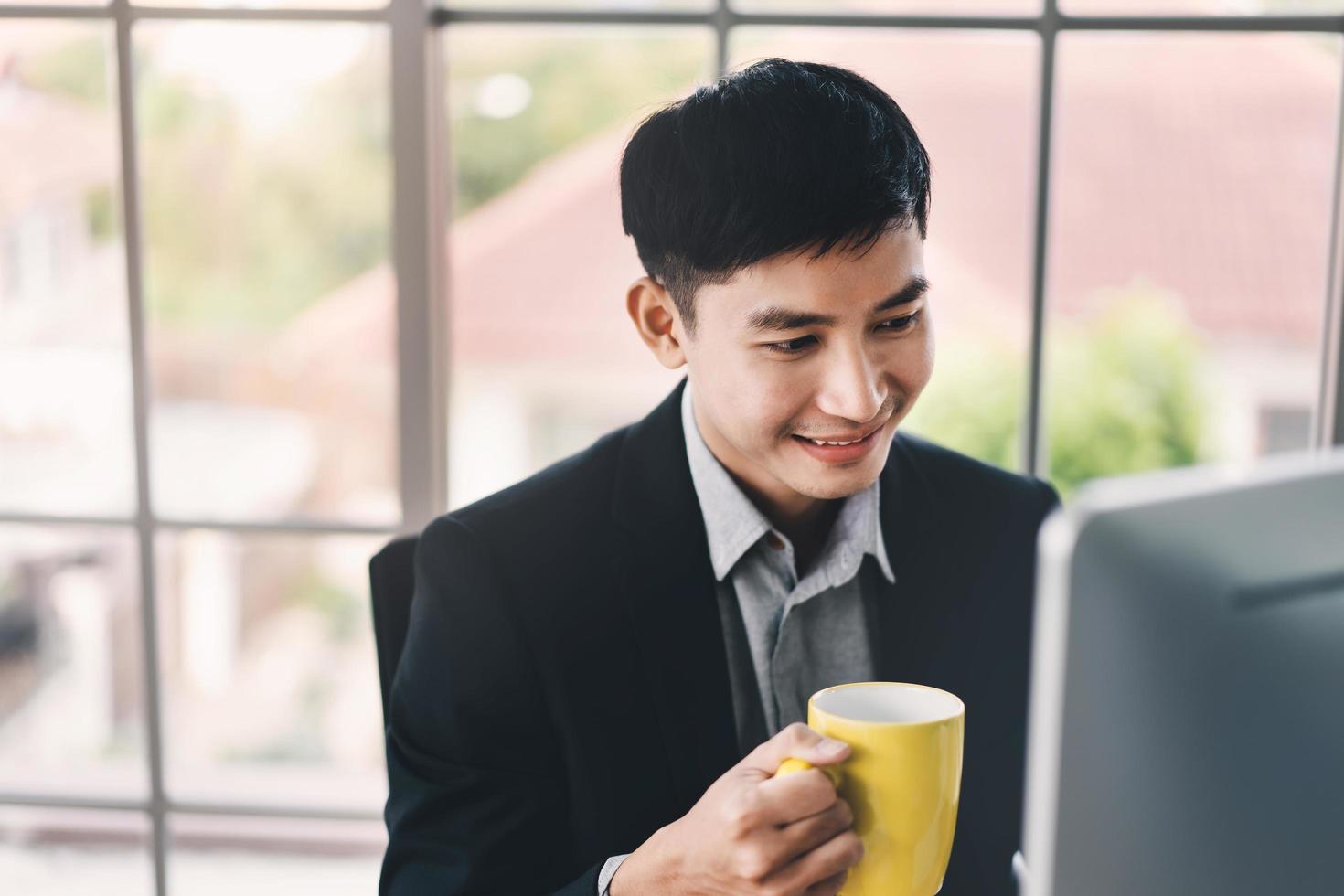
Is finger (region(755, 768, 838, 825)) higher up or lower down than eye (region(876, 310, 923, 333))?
lower down

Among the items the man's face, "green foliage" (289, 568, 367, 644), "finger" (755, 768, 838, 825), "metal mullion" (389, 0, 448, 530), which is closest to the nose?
the man's face

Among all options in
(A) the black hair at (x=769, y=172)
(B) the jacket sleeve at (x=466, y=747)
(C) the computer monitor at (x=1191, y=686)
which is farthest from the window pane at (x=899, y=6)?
(C) the computer monitor at (x=1191, y=686)

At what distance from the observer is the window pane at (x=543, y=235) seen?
152 cm

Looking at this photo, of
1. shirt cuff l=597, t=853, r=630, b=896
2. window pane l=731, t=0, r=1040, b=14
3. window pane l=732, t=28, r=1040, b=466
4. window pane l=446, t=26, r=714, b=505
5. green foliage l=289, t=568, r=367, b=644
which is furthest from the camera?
green foliage l=289, t=568, r=367, b=644

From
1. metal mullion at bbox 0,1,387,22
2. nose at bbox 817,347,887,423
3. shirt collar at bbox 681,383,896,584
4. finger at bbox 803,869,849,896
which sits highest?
metal mullion at bbox 0,1,387,22

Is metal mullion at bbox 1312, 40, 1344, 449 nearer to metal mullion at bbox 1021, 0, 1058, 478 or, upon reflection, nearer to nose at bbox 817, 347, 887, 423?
metal mullion at bbox 1021, 0, 1058, 478

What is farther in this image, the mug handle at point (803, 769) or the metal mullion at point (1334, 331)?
the metal mullion at point (1334, 331)

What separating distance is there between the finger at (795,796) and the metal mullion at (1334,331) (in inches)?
43.8

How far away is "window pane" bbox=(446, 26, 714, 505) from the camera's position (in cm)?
152

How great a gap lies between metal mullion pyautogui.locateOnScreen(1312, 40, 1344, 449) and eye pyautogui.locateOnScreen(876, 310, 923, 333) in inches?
30.7

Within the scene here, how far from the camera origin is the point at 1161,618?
478 millimetres

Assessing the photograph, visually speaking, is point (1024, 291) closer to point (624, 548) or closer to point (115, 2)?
point (624, 548)

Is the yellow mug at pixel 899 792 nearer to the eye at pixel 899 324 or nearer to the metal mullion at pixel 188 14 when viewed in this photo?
the eye at pixel 899 324

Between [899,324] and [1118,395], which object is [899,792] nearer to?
[899,324]
